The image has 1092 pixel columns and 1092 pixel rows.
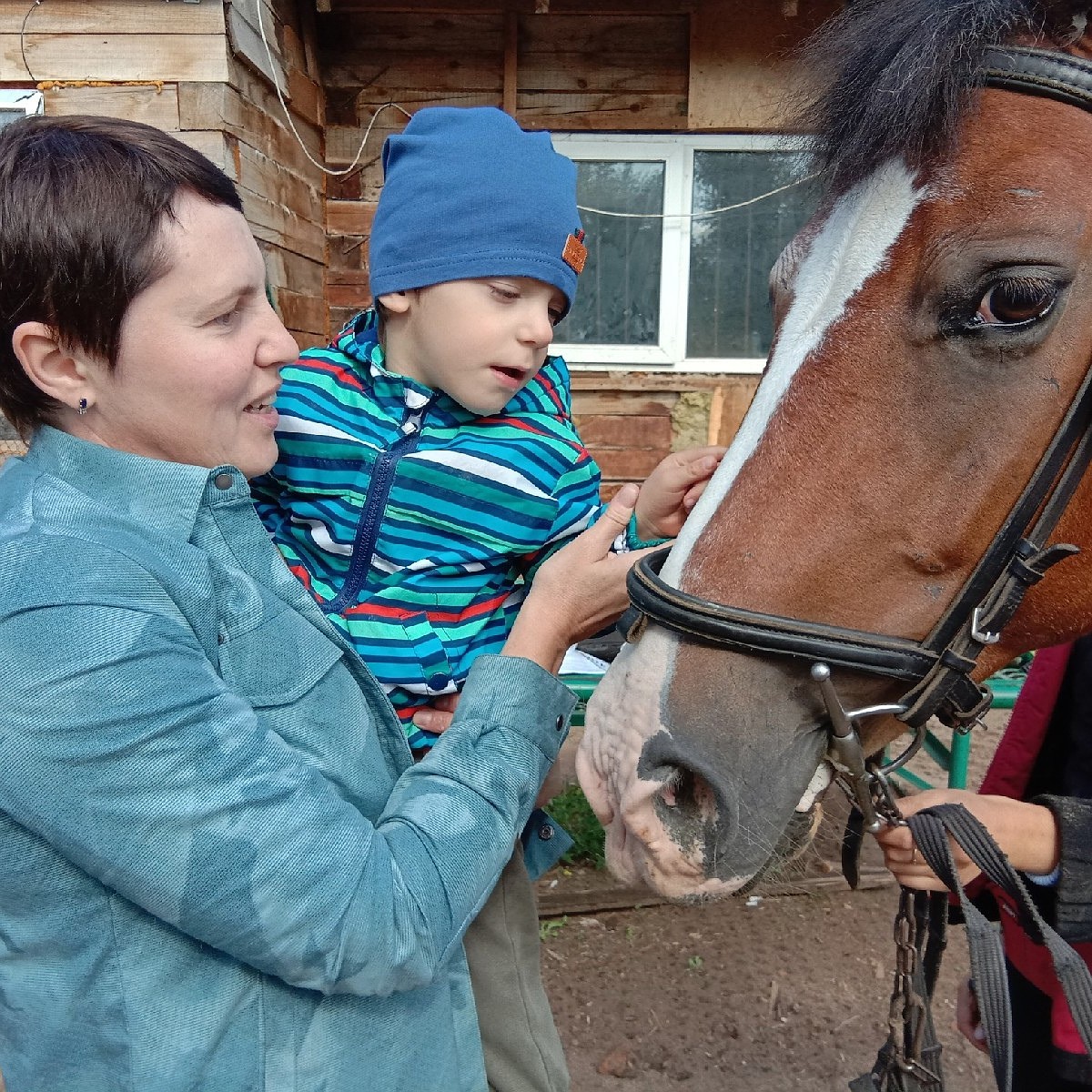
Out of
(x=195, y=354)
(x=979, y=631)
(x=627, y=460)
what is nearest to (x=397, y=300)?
(x=195, y=354)

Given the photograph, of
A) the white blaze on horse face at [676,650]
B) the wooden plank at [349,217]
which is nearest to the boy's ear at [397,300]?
the white blaze on horse face at [676,650]

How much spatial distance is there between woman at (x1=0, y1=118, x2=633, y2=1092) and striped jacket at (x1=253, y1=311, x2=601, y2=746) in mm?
224

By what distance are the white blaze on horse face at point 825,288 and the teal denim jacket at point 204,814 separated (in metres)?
0.37

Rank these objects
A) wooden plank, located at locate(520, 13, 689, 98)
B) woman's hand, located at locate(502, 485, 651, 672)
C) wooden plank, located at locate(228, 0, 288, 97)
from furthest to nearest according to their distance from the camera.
A: wooden plank, located at locate(520, 13, 689, 98)
wooden plank, located at locate(228, 0, 288, 97)
woman's hand, located at locate(502, 485, 651, 672)

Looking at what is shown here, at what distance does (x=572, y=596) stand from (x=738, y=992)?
8.22ft

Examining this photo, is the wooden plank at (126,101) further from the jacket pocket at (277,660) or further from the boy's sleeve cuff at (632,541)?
the jacket pocket at (277,660)

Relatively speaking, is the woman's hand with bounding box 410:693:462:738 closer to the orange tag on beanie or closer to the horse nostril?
the horse nostril

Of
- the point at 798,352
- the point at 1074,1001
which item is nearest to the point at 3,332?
the point at 798,352

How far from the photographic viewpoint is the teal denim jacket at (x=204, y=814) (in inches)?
32.2

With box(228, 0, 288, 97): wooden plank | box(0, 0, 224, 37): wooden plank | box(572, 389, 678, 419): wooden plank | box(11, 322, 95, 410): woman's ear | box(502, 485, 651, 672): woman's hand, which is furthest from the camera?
box(572, 389, 678, 419): wooden plank

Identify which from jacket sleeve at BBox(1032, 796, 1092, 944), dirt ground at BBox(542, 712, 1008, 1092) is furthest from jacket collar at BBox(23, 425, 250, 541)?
dirt ground at BBox(542, 712, 1008, 1092)

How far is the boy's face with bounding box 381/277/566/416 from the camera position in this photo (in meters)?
1.35

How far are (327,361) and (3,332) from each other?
22.0 inches

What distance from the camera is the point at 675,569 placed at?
3.69 ft
